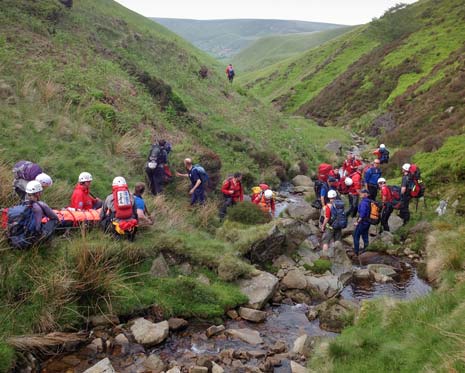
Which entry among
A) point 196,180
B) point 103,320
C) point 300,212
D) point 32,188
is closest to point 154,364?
point 103,320

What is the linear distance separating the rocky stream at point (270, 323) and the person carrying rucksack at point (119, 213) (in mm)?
2109

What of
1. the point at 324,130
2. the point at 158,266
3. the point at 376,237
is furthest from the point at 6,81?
the point at 324,130

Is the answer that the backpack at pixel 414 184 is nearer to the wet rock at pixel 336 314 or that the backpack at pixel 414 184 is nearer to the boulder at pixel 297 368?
the wet rock at pixel 336 314

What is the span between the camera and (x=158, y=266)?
10734 mm

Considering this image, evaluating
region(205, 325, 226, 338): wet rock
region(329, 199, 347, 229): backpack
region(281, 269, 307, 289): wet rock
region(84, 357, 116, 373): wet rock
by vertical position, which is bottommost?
region(205, 325, 226, 338): wet rock

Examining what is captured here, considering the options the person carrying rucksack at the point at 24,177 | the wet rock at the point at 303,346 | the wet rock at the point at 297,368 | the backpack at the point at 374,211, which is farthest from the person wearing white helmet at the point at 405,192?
the person carrying rucksack at the point at 24,177

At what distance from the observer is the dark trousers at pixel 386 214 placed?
16.3 m

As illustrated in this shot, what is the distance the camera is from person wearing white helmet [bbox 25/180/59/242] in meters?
8.79

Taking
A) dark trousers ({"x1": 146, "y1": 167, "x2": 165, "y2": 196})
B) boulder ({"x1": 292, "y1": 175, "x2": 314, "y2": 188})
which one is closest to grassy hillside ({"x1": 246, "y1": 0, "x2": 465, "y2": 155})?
boulder ({"x1": 292, "y1": 175, "x2": 314, "y2": 188})

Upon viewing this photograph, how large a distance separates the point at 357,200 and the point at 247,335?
1023 centimetres

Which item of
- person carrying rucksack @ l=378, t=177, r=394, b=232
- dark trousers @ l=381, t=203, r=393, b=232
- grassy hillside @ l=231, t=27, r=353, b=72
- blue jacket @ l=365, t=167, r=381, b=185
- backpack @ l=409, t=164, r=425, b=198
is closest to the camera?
person carrying rucksack @ l=378, t=177, r=394, b=232

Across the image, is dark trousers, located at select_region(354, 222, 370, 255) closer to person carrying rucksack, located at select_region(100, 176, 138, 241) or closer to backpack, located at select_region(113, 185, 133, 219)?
person carrying rucksack, located at select_region(100, 176, 138, 241)

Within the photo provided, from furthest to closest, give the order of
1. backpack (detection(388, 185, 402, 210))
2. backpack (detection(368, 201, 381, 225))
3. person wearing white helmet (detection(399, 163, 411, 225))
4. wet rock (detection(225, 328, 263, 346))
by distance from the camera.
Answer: person wearing white helmet (detection(399, 163, 411, 225)) < backpack (detection(388, 185, 402, 210)) < backpack (detection(368, 201, 381, 225)) < wet rock (detection(225, 328, 263, 346))

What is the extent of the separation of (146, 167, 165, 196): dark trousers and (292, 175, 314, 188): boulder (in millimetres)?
11014
